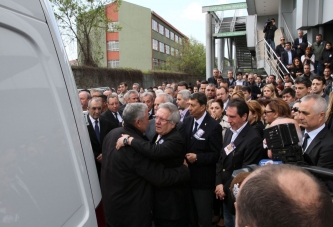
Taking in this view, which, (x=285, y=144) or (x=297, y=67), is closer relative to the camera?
(x=285, y=144)

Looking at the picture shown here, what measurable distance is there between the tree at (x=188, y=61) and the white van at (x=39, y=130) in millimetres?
46469

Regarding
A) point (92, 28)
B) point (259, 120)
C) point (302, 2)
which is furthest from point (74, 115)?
point (92, 28)

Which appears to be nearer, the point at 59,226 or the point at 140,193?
the point at 59,226

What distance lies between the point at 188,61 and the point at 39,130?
4709 centimetres

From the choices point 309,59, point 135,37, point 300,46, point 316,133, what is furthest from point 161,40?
point 316,133

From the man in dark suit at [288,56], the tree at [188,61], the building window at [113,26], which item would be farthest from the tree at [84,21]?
the tree at [188,61]

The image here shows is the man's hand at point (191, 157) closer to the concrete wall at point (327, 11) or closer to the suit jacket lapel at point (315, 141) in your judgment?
the suit jacket lapel at point (315, 141)

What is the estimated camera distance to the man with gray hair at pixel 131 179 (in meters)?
2.88

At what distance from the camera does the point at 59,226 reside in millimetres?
1333

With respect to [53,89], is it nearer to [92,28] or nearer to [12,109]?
[12,109]

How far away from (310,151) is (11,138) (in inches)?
92.5

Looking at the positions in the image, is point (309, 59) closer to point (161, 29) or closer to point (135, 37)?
point (135, 37)

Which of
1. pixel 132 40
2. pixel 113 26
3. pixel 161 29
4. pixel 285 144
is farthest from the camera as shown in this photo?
pixel 161 29

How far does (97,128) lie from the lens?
4.98 meters
